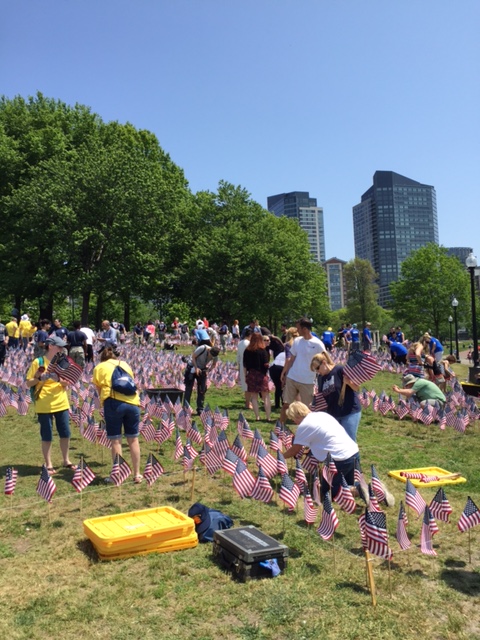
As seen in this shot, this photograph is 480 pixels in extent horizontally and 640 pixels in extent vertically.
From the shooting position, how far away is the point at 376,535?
4.77m

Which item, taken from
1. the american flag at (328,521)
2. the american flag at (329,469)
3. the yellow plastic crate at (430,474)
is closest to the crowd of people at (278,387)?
the american flag at (329,469)

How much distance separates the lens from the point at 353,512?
646 centimetres

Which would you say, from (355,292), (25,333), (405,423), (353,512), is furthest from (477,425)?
(355,292)

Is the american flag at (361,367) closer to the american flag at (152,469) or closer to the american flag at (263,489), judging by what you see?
the american flag at (263,489)

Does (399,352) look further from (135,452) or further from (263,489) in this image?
(263,489)

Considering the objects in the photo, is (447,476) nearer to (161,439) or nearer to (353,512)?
(353,512)

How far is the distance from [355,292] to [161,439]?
277 feet

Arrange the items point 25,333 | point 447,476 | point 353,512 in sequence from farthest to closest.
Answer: point 25,333 → point 447,476 → point 353,512

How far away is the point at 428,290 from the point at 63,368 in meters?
60.9

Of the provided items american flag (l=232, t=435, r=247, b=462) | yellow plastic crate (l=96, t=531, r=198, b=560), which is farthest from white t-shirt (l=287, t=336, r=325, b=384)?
yellow plastic crate (l=96, t=531, r=198, b=560)

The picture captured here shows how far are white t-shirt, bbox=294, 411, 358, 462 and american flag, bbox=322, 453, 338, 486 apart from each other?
107mm

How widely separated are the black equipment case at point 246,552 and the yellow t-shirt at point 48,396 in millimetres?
3375

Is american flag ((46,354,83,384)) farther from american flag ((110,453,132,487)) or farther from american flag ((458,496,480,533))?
american flag ((458,496,480,533))

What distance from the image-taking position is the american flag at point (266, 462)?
6.84 m
